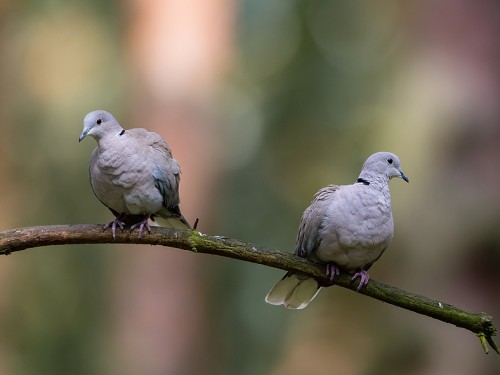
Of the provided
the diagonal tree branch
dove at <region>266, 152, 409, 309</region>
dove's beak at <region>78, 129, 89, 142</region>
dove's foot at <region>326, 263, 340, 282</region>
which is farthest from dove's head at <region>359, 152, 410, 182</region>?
dove's beak at <region>78, 129, 89, 142</region>

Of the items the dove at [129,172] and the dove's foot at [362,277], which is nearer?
the dove's foot at [362,277]

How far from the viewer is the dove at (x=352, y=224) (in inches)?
157

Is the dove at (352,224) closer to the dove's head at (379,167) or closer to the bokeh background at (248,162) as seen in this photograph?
the dove's head at (379,167)

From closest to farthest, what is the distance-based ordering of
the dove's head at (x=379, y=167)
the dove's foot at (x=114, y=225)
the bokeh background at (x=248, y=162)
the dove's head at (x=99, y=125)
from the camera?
the dove's foot at (x=114, y=225)
the dove's head at (x=99, y=125)
the dove's head at (x=379, y=167)
the bokeh background at (x=248, y=162)

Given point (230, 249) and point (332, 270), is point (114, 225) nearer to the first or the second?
point (230, 249)

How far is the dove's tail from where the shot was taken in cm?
430

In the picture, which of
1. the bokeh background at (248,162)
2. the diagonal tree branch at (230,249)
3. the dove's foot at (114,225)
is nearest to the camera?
the diagonal tree branch at (230,249)

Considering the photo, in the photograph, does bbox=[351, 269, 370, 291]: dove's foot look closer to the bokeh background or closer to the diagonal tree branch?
the diagonal tree branch

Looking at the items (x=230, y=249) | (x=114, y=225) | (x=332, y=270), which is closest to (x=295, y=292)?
(x=332, y=270)

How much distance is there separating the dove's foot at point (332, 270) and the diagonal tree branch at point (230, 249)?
1.23 ft

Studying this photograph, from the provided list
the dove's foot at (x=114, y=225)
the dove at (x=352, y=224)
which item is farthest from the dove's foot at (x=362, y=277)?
the dove's foot at (x=114, y=225)

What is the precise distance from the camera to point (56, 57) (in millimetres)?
11406

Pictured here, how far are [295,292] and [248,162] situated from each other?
10.2 m

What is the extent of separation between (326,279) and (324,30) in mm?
Result: 11549
